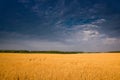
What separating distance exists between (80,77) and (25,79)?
2823 mm

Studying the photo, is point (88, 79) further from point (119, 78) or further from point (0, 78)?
point (0, 78)

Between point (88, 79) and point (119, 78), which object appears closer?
point (88, 79)

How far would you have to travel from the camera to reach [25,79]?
28.5ft

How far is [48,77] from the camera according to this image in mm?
9172

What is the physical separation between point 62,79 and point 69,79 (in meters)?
0.39

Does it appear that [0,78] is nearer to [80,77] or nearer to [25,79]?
[25,79]

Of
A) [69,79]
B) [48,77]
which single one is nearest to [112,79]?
[69,79]

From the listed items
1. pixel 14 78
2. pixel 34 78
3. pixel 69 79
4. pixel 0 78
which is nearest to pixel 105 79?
pixel 69 79

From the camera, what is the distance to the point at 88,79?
8.75 meters

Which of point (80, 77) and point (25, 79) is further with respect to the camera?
point (80, 77)

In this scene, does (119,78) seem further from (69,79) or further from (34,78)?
(34,78)

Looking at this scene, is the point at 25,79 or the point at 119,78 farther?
the point at 119,78

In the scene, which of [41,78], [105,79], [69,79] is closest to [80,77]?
[69,79]

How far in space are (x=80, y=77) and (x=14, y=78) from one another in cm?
336
